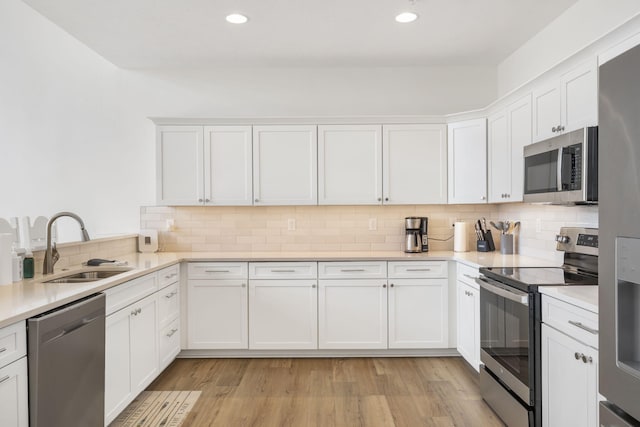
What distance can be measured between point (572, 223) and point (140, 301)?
299 cm

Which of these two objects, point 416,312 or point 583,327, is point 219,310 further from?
point 583,327

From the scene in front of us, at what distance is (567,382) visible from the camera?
2.00 m

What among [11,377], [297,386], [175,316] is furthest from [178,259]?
[11,377]

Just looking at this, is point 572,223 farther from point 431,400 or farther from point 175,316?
point 175,316

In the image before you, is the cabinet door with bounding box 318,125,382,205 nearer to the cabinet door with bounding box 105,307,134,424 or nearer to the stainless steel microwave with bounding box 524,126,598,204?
the stainless steel microwave with bounding box 524,126,598,204

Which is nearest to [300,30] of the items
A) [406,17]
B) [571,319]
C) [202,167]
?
[406,17]

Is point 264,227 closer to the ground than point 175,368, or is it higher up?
higher up

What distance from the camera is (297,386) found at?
125 inches

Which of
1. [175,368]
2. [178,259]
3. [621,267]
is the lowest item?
[175,368]

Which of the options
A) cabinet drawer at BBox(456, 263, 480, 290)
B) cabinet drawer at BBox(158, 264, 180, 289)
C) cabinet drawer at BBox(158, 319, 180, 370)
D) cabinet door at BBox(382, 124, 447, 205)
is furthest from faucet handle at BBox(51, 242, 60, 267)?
cabinet drawer at BBox(456, 263, 480, 290)

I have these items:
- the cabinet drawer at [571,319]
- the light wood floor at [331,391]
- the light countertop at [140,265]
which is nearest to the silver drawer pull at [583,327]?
the cabinet drawer at [571,319]

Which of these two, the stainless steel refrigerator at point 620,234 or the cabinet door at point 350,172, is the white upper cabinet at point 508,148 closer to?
the cabinet door at point 350,172

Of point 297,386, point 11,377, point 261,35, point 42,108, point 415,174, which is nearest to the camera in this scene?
point 11,377

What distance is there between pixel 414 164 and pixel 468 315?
1413mm
